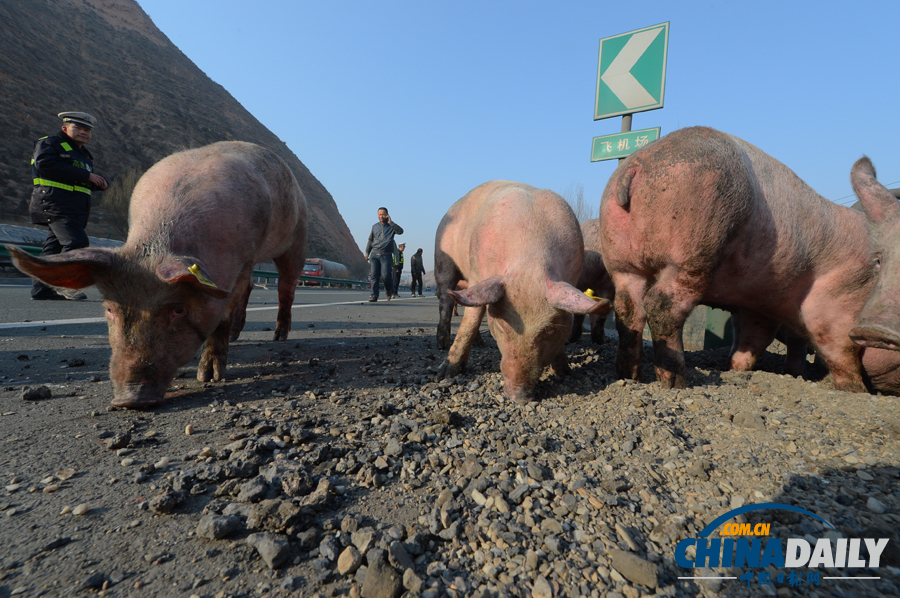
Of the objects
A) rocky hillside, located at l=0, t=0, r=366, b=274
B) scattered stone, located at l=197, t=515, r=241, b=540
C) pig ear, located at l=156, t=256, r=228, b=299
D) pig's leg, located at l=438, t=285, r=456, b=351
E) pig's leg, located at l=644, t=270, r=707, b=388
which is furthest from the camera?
rocky hillside, located at l=0, t=0, r=366, b=274

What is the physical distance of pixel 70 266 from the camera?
2373 mm

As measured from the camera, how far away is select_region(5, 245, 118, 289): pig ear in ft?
7.47

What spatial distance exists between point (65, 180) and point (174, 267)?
4.57m

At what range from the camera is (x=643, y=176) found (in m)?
3.27

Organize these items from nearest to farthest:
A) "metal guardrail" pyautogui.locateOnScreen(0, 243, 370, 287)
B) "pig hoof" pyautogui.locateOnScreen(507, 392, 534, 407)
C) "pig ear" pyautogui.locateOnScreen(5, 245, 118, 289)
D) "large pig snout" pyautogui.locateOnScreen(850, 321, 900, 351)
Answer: "pig ear" pyautogui.locateOnScreen(5, 245, 118, 289) < "large pig snout" pyautogui.locateOnScreen(850, 321, 900, 351) < "pig hoof" pyautogui.locateOnScreen(507, 392, 534, 407) < "metal guardrail" pyautogui.locateOnScreen(0, 243, 370, 287)

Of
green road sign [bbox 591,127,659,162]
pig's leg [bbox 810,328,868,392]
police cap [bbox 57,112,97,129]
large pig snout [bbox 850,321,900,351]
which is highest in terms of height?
green road sign [bbox 591,127,659,162]

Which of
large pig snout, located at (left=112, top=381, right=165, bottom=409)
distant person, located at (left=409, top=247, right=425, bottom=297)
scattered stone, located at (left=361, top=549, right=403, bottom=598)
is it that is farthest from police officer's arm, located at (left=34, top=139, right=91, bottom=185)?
distant person, located at (left=409, top=247, right=425, bottom=297)

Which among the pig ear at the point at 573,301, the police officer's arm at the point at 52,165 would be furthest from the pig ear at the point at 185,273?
the police officer's arm at the point at 52,165

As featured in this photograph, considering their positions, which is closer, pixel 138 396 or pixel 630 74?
pixel 138 396

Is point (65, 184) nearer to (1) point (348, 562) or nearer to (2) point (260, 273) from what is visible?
(1) point (348, 562)

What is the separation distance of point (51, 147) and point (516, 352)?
20.6 feet

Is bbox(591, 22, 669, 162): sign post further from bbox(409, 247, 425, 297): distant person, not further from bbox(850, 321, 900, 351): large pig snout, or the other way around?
bbox(409, 247, 425, 297): distant person

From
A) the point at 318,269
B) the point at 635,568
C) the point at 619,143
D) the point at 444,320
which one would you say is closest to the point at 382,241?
the point at 619,143

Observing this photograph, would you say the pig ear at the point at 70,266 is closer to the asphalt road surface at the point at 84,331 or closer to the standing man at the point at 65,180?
the asphalt road surface at the point at 84,331
